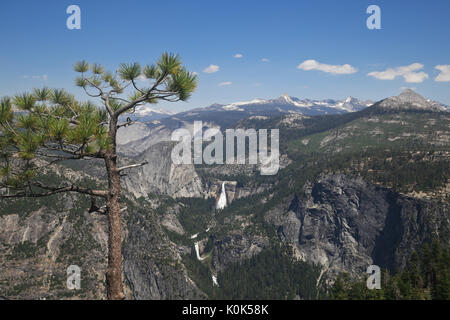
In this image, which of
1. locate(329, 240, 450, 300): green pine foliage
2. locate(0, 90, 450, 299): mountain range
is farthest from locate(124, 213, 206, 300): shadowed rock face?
locate(329, 240, 450, 300): green pine foliage

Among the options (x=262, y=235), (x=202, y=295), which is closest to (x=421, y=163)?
(x=262, y=235)

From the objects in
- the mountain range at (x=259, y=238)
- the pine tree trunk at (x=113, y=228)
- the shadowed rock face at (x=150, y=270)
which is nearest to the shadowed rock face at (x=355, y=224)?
the mountain range at (x=259, y=238)

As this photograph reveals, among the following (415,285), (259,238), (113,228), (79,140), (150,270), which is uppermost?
(79,140)

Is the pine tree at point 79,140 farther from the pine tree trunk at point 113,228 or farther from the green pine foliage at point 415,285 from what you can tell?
the green pine foliage at point 415,285

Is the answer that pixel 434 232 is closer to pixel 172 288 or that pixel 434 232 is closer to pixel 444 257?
pixel 444 257

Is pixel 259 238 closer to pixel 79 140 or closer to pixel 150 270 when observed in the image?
pixel 150 270

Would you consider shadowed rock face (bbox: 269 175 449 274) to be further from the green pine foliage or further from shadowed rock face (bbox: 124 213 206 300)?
shadowed rock face (bbox: 124 213 206 300)

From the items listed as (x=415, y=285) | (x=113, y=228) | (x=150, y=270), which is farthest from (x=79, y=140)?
(x=150, y=270)

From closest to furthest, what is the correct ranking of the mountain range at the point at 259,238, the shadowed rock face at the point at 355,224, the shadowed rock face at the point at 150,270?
the mountain range at the point at 259,238
the shadowed rock face at the point at 355,224
the shadowed rock face at the point at 150,270
